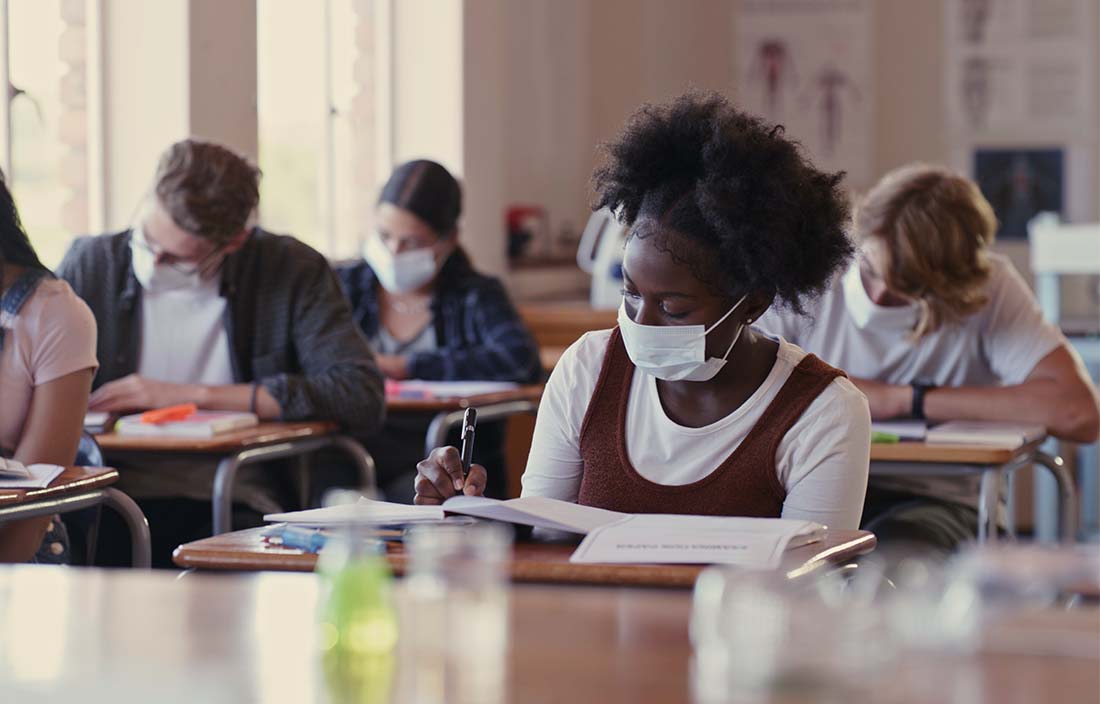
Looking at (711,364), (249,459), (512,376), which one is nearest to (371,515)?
(711,364)

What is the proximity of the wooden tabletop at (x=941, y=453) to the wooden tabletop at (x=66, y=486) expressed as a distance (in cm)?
151

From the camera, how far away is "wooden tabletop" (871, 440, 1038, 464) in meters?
3.41

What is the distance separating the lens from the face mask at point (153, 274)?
3955 millimetres

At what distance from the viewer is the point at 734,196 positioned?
94.5 inches

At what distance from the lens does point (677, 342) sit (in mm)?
2393

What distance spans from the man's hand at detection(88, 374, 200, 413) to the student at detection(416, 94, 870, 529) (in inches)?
61.9

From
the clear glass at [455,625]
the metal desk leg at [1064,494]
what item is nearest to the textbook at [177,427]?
the metal desk leg at [1064,494]

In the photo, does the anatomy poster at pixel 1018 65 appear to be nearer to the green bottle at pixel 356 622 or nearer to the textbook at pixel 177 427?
the textbook at pixel 177 427

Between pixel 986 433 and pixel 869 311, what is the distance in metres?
0.44

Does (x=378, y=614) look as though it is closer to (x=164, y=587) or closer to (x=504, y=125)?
(x=164, y=587)

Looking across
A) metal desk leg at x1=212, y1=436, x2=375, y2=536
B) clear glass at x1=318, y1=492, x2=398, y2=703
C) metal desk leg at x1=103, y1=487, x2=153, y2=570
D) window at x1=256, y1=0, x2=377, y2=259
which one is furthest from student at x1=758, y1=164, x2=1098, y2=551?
clear glass at x1=318, y1=492, x2=398, y2=703

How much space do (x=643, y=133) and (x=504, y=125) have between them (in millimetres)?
4937

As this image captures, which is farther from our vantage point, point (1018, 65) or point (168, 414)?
point (1018, 65)

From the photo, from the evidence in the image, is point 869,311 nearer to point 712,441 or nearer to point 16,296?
point 712,441
